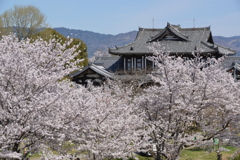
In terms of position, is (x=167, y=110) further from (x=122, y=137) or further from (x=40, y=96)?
(x=40, y=96)

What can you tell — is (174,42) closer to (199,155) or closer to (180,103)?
(199,155)

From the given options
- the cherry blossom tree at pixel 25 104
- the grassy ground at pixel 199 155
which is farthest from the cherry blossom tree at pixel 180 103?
the grassy ground at pixel 199 155

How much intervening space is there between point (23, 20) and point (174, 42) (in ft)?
53.6

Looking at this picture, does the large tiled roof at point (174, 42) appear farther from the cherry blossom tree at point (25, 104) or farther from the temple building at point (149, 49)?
the cherry blossom tree at point (25, 104)

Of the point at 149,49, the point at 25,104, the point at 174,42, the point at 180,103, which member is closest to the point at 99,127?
the point at 25,104

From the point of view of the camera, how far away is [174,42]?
3122 centimetres

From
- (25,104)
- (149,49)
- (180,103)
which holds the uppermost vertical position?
(149,49)

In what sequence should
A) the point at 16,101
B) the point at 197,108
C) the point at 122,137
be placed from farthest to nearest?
the point at 197,108 → the point at 122,137 → the point at 16,101

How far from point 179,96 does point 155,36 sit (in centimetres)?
2272

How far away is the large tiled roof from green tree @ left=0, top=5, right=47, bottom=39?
9415 millimetres

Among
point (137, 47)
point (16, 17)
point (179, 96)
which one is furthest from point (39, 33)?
point (179, 96)

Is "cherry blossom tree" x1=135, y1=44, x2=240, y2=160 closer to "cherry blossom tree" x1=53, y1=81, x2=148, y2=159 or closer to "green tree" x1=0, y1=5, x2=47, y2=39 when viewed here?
"cherry blossom tree" x1=53, y1=81, x2=148, y2=159

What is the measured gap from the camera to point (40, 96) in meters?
7.07

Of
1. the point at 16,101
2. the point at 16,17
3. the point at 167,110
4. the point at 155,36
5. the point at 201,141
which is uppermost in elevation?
the point at 16,17
